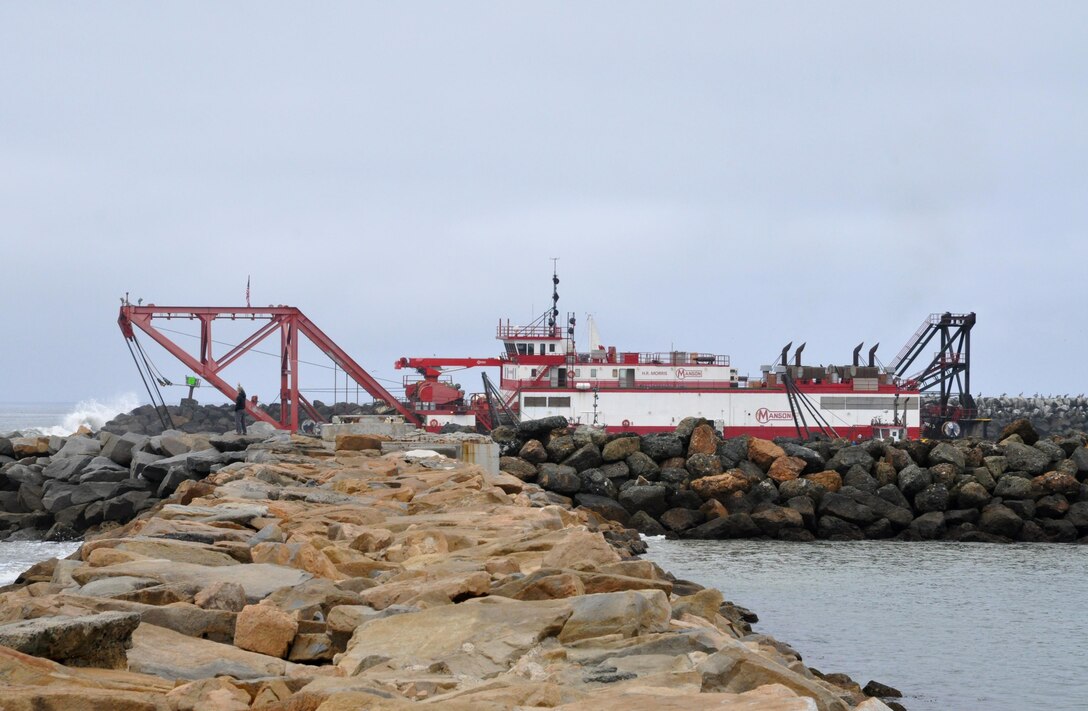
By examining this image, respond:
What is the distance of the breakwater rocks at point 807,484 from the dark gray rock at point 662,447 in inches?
1.0

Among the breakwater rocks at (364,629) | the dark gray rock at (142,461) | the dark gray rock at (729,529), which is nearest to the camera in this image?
the breakwater rocks at (364,629)

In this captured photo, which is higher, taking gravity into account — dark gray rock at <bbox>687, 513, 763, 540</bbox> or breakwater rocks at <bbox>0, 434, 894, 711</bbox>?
breakwater rocks at <bbox>0, 434, 894, 711</bbox>

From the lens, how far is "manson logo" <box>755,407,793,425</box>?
47062 mm

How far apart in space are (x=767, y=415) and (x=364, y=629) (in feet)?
133

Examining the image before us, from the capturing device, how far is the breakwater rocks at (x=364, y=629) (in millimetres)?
5992

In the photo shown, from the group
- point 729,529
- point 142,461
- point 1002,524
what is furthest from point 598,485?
point 142,461

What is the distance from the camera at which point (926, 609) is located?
20.2 metres

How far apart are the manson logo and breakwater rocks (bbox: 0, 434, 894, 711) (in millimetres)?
34878

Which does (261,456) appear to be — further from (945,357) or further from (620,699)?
(945,357)

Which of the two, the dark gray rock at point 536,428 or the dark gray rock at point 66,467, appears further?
the dark gray rock at point 536,428

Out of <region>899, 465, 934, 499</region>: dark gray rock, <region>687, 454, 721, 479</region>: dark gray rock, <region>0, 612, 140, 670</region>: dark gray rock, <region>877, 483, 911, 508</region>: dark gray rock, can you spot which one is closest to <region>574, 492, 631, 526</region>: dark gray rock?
<region>687, 454, 721, 479</region>: dark gray rock

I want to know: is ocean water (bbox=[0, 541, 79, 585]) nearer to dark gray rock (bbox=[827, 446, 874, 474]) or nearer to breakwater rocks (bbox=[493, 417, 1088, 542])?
breakwater rocks (bbox=[493, 417, 1088, 542])

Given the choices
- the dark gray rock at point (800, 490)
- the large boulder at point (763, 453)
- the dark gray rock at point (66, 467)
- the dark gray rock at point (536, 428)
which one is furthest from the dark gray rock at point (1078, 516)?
the dark gray rock at point (66, 467)

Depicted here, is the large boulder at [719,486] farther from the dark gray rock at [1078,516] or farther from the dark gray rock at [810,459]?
the dark gray rock at [1078,516]
